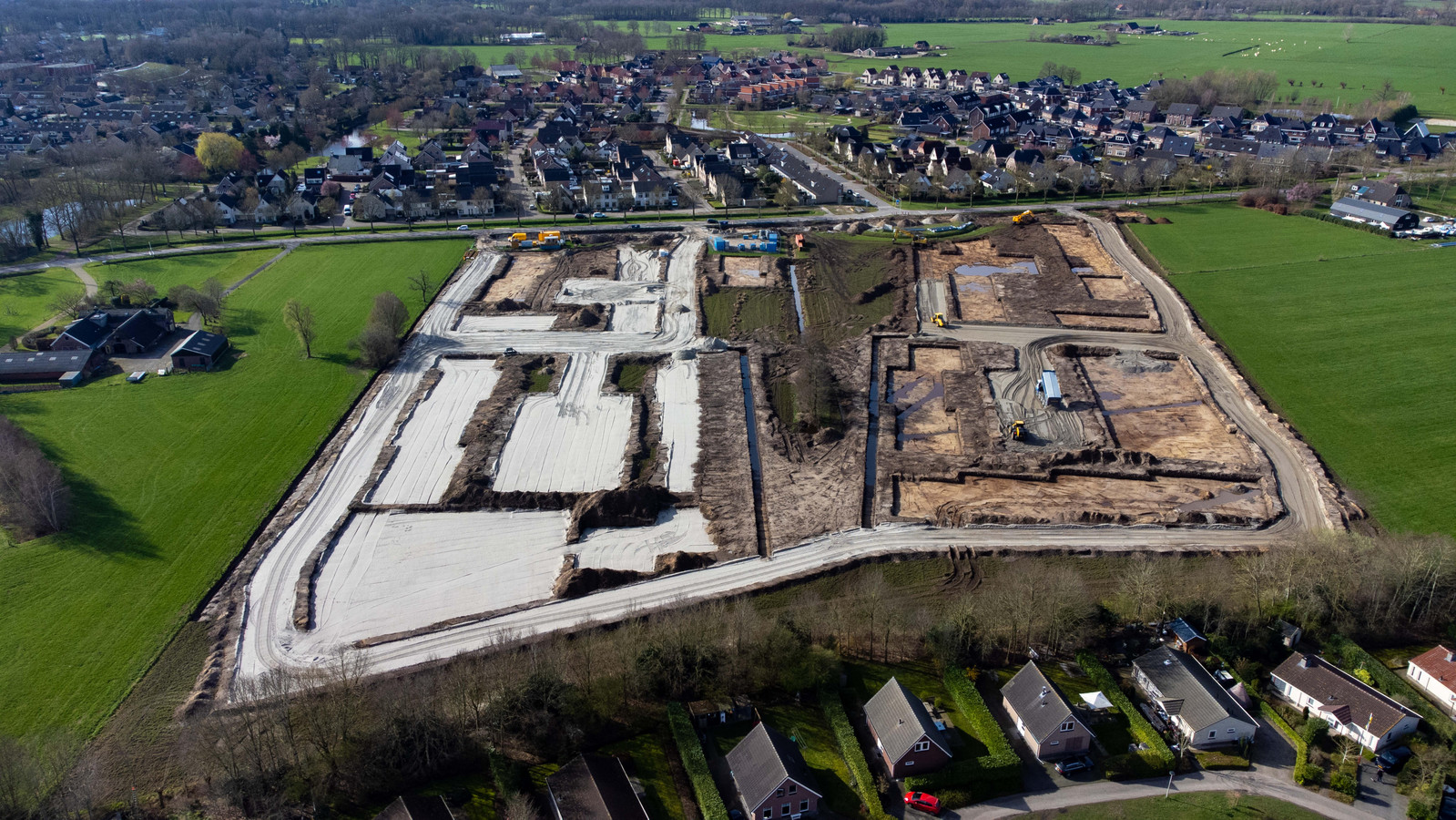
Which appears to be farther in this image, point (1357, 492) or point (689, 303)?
point (689, 303)

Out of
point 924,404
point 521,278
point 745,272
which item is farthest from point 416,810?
point 745,272

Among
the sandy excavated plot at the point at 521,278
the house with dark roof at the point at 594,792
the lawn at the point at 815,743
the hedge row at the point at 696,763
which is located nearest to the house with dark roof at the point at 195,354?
the sandy excavated plot at the point at 521,278

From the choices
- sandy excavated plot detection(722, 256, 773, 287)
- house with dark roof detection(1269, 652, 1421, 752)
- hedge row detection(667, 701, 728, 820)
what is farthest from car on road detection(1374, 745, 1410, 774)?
sandy excavated plot detection(722, 256, 773, 287)

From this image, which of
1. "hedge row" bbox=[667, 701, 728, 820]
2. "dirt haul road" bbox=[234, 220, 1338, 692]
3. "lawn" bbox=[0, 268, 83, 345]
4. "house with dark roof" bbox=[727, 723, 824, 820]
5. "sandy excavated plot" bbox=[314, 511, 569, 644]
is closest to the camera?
"house with dark roof" bbox=[727, 723, 824, 820]

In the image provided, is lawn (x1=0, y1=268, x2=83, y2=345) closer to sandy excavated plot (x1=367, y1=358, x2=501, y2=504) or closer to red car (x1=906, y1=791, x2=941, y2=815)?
sandy excavated plot (x1=367, y1=358, x2=501, y2=504)

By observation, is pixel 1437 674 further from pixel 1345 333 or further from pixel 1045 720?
pixel 1345 333

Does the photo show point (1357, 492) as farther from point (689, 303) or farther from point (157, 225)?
point (157, 225)

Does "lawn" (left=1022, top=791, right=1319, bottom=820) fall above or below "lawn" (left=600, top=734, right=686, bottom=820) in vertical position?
above

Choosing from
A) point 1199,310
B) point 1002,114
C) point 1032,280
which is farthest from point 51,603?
point 1002,114
